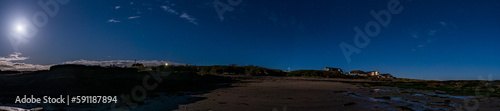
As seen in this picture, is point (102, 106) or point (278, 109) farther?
point (278, 109)

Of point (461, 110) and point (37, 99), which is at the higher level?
point (37, 99)

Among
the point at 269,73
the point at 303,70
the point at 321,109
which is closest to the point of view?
the point at 321,109

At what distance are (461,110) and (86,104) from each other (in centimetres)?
1206

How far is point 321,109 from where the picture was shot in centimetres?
733

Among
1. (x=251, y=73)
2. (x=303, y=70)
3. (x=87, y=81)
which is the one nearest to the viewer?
(x=87, y=81)

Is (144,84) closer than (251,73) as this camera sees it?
Yes

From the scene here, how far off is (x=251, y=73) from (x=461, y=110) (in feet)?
115

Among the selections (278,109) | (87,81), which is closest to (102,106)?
(87,81)

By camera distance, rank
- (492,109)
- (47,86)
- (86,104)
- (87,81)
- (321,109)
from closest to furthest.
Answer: (86,104) → (321,109) → (492,109) → (47,86) → (87,81)

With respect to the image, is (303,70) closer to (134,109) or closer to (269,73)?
(269,73)

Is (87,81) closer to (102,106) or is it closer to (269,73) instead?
(102,106)

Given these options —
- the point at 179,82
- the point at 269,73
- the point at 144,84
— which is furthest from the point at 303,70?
the point at 144,84

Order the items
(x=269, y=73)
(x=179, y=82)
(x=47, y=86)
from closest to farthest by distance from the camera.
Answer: (x=47, y=86), (x=179, y=82), (x=269, y=73)

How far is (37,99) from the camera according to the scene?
7.12m
